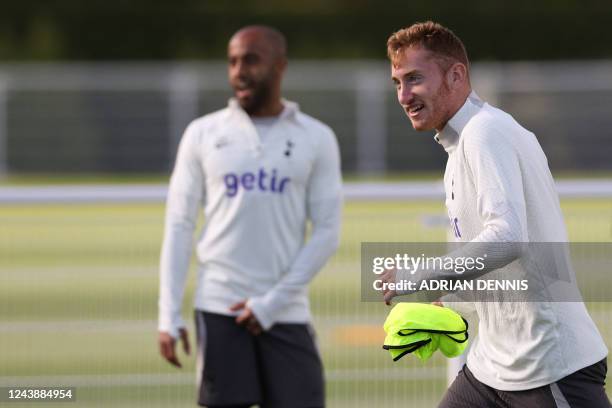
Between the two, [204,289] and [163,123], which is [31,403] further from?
[163,123]

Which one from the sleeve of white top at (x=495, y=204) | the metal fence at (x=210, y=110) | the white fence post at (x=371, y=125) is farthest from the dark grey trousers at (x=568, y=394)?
the white fence post at (x=371, y=125)

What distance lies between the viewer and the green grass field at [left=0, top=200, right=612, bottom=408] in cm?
669

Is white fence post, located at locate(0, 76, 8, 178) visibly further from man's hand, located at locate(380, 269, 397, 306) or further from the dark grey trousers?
man's hand, located at locate(380, 269, 397, 306)

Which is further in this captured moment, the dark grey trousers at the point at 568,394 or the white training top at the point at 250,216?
the white training top at the point at 250,216

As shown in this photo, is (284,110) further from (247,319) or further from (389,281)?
(389,281)

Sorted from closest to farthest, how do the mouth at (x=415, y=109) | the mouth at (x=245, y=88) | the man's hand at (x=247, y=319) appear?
the mouth at (x=415, y=109)
the man's hand at (x=247, y=319)
the mouth at (x=245, y=88)

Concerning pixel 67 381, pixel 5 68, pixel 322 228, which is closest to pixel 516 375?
pixel 322 228

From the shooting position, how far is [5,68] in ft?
97.7

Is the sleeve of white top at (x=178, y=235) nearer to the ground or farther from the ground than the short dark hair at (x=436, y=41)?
nearer to the ground

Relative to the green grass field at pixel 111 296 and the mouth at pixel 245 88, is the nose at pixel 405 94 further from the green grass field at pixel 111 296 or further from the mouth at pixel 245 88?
the green grass field at pixel 111 296

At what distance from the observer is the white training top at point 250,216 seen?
18.5 feet

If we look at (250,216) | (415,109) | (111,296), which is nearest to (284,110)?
(250,216)

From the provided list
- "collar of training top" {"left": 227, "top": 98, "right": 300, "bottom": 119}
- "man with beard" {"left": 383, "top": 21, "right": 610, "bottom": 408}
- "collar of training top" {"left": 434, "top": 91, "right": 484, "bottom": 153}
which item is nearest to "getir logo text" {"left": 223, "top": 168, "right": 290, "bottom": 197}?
"collar of training top" {"left": 227, "top": 98, "right": 300, "bottom": 119}

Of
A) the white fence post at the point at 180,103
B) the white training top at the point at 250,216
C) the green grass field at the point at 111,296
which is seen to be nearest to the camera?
the white training top at the point at 250,216
